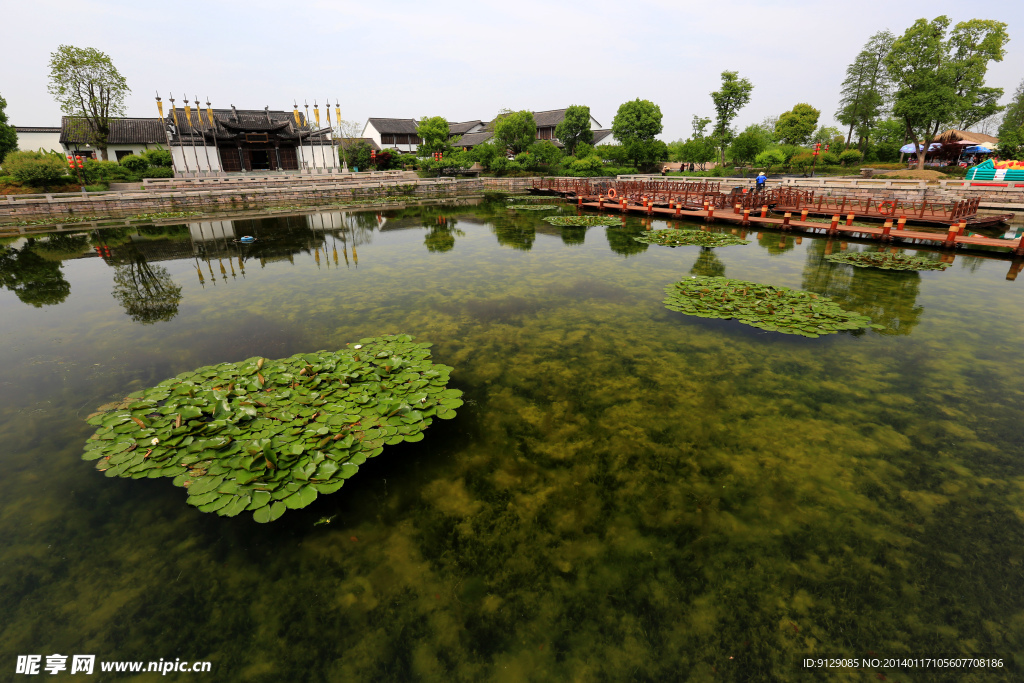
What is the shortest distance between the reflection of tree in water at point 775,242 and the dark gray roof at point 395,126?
183ft

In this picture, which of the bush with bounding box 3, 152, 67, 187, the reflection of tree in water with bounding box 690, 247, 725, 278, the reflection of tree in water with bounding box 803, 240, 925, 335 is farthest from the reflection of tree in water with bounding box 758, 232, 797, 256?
the bush with bounding box 3, 152, 67, 187

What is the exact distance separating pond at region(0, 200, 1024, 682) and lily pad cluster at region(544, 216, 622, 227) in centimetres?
1107

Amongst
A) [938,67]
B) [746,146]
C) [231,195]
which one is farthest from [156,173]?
[938,67]

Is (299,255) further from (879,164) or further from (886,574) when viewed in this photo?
(879,164)

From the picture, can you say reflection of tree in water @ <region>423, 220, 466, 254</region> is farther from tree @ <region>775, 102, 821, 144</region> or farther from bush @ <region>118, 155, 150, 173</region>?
tree @ <region>775, 102, 821, 144</region>

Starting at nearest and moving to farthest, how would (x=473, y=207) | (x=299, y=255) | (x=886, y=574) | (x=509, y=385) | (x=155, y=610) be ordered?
(x=155, y=610), (x=886, y=574), (x=509, y=385), (x=299, y=255), (x=473, y=207)

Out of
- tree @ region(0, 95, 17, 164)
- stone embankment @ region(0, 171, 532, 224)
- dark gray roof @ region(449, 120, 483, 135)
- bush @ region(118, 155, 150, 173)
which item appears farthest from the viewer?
dark gray roof @ region(449, 120, 483, 135)

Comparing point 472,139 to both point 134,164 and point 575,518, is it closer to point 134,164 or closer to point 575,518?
point 134,164

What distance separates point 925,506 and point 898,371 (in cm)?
277

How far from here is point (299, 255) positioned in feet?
39.5

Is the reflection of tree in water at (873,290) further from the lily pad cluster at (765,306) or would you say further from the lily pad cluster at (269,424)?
the lily pad cluster at (269,424)

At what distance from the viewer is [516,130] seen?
38.5m

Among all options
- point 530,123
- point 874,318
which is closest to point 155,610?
point 874,318

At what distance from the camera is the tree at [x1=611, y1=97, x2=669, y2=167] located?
39.0m
